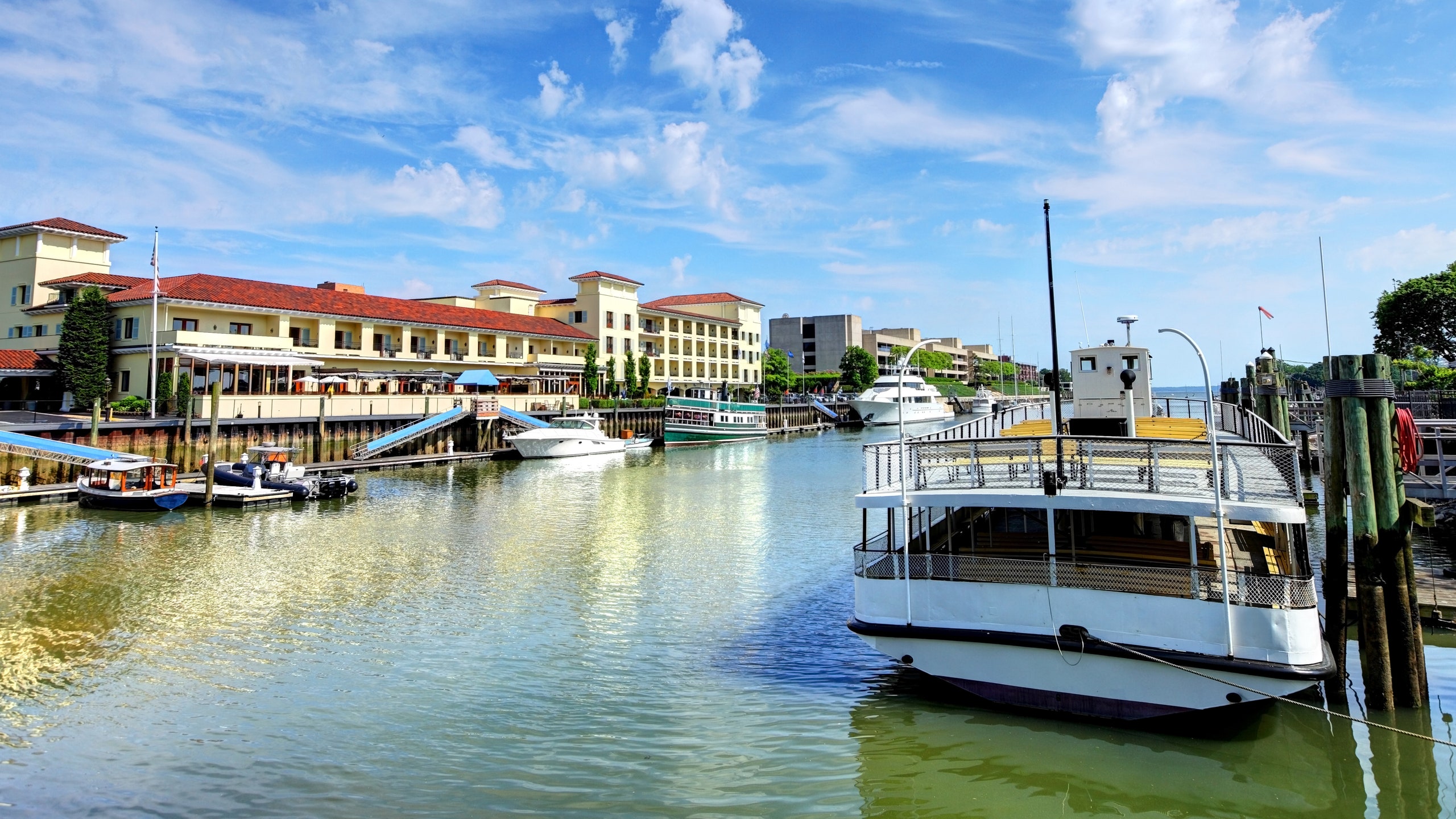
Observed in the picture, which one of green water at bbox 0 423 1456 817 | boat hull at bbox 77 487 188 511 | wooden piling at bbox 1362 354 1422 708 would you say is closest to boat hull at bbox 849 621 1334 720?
green water at bbox 0 423 1456 817

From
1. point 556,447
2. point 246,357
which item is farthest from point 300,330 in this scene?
point 556,447

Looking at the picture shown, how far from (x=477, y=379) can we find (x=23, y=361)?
26334mm

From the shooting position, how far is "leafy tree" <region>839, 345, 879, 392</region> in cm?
13025

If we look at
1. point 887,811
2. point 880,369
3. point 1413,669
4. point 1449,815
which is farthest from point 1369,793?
point 880,369

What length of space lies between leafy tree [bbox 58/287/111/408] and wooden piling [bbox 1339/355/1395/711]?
56841 millimetres

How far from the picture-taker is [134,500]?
30.3 meters

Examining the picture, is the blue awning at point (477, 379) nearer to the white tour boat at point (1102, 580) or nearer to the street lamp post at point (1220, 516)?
the white tour boat at point (1102, 580)

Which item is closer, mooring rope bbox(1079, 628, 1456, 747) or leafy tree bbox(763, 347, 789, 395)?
mooring rope bbox(1079, 628, 1456, 747)

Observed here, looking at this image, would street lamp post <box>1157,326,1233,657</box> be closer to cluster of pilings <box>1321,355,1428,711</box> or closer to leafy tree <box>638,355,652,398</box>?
cluster of pilings <box>1321,355,1428,711</box>

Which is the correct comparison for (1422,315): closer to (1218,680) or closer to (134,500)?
A: (1218,680)

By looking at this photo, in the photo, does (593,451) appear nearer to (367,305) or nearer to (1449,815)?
(367,305)

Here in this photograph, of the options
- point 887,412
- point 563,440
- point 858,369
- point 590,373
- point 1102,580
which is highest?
point 858,369

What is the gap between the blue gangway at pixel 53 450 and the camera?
31891 millimetres

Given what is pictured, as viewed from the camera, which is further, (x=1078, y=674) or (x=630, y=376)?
(x=630, y=376)
